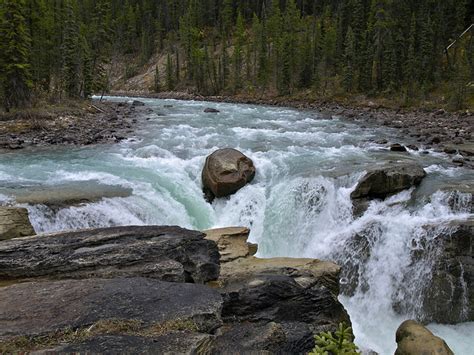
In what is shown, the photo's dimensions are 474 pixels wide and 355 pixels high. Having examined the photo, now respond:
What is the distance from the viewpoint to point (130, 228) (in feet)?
30.8

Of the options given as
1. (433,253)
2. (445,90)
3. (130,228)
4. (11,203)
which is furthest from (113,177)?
(445,90)

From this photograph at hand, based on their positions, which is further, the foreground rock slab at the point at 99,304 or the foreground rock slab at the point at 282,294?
the foreground rock slab at the point at 282,294

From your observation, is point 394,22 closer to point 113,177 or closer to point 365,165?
point 365,165

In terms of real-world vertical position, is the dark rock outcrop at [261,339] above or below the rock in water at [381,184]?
below

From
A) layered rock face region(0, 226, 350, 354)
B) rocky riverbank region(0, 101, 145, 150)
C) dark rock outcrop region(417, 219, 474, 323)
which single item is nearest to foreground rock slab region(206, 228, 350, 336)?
layered rock face region(0, 226, 350, 354)

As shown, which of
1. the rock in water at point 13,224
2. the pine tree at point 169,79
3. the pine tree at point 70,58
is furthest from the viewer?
the pine tree at point 169,79

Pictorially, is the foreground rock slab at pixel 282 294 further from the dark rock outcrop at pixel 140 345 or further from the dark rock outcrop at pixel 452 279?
the dark rock outcrop at pixel 452 279

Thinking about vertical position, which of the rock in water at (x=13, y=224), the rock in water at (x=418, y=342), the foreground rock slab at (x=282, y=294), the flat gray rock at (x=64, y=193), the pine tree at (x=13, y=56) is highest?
the pine tree at (x=13, y=56)

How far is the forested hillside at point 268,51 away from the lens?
45.0 meters

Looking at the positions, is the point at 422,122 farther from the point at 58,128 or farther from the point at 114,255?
the point at 114,255

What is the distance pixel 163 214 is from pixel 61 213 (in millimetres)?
3830

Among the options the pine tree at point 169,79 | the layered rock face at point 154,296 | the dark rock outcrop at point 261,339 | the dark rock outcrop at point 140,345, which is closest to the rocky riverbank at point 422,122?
the layered rock face at point 154,296

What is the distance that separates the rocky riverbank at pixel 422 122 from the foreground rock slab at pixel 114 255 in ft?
53.1

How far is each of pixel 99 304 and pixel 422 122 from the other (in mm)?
37007
